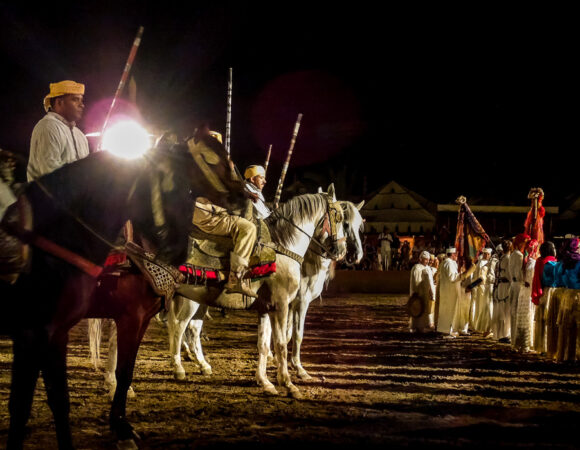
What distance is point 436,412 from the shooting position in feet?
22.4

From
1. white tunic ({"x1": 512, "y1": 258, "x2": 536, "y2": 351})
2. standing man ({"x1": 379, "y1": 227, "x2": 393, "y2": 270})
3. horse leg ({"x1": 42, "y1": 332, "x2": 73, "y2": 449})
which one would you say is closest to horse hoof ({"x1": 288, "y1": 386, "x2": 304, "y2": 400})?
horse leg ({"x1": 42, "y1": 332, "x2": 73, "y2": 449})

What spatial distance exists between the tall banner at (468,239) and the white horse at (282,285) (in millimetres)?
7947

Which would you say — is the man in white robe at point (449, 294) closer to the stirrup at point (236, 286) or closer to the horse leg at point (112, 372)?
the stirrup at point (236, 286)

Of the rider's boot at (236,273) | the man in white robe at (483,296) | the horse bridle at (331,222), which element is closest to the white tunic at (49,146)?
the rider's boot at (236,273)

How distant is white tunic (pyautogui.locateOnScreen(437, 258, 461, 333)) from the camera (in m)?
15.3

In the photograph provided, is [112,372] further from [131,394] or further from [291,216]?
[291,216]

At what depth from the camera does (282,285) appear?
318 inches

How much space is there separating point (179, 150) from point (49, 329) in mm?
1709

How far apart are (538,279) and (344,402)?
5937mm

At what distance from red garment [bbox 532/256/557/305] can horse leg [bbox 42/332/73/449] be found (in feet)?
30.7

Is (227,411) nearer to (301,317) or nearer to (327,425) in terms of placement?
(327,425)

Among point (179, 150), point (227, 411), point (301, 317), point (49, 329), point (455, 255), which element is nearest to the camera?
point (49, 329)

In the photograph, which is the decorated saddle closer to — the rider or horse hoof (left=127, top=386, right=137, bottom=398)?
the rider

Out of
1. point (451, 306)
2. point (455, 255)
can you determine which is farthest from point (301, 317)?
point (455, 255)
